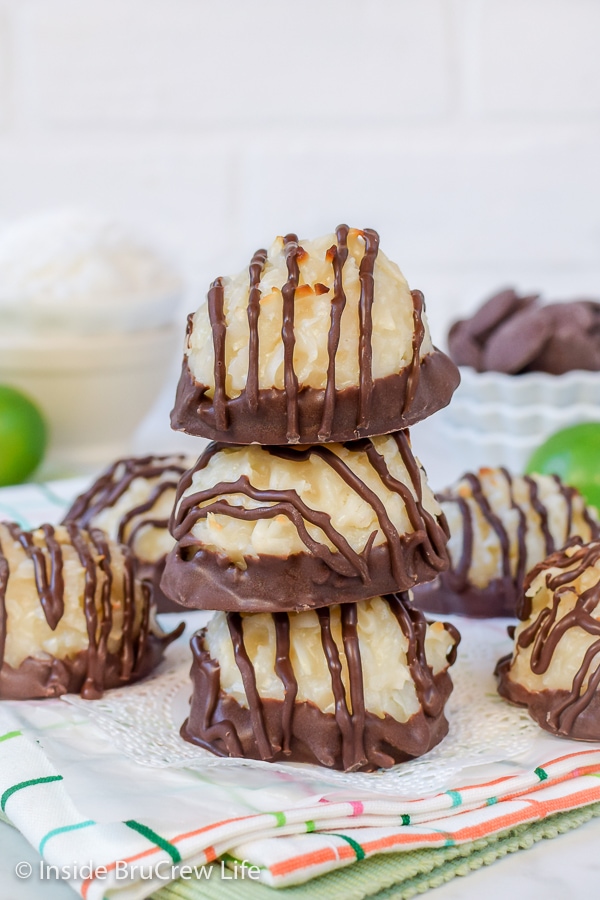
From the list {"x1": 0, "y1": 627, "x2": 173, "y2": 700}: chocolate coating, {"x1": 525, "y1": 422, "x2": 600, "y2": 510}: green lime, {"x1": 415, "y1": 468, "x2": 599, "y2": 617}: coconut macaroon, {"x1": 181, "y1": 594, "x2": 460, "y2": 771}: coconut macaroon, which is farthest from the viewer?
{"x1": 525, "y1": 422, "x2": 600, "y2": 510}: green lime

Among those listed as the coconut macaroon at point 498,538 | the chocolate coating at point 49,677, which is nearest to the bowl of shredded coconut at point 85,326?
the coconut macaroon at point 498,538

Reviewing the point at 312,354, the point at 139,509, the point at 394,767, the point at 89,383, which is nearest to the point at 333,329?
the point at 312,354

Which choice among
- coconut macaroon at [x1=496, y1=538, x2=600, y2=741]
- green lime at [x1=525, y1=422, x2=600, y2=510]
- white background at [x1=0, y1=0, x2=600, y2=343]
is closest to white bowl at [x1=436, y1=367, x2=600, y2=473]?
green lime at [x1=525, y1=422, x2=600, y2=510]

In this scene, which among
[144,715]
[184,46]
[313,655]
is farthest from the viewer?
[184,46]

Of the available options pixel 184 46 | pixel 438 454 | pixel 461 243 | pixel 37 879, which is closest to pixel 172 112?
pixel 184 46

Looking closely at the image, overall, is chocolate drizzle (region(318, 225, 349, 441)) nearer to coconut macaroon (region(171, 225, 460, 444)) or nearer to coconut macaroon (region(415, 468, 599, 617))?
coconut macaroon (region(171, 225, 460, 444))

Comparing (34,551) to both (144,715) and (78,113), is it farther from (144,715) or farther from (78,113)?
(78,113)

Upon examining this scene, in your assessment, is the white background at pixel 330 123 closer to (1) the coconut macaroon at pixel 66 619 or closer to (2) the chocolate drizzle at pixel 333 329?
(1) the coconut macaroon at pixel 66 619
